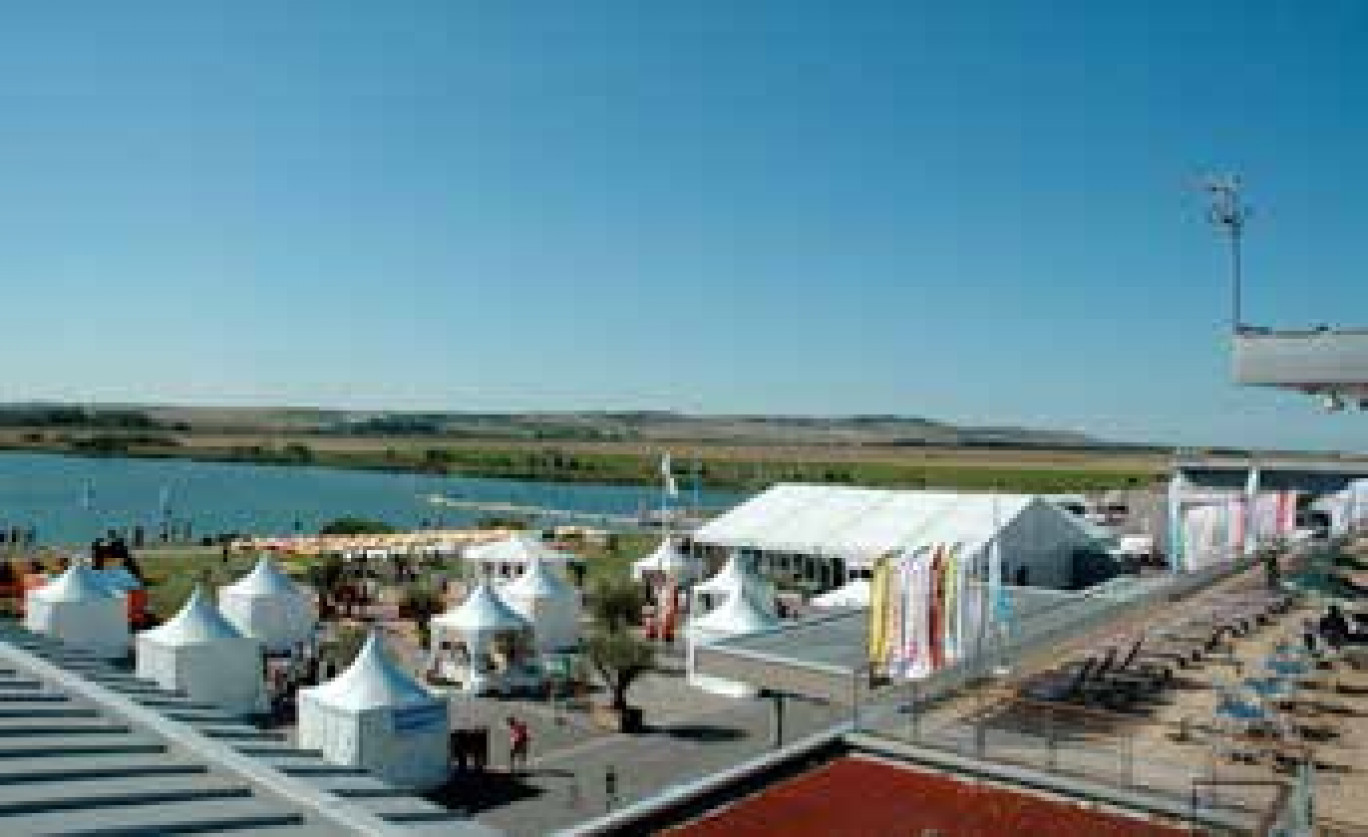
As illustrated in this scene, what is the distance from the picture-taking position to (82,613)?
2717 centimetres

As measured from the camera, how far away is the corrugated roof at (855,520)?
3653 cm

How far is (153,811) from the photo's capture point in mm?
7141

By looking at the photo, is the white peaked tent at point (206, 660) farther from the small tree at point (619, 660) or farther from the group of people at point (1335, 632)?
the group of people at point (1335, 632)

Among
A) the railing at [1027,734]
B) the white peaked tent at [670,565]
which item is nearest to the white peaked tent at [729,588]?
the white peaked tent at [670,565]

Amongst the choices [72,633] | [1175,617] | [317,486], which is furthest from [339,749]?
[317,486]

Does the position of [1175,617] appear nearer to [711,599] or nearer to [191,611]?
[711,599]

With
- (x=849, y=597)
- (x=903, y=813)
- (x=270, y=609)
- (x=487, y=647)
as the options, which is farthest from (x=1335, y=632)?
(x=270, y=609)

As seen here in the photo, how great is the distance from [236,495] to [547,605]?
7796cm

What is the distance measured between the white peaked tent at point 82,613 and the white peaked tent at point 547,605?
8.56 m

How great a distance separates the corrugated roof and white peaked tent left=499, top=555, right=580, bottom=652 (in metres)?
9.89

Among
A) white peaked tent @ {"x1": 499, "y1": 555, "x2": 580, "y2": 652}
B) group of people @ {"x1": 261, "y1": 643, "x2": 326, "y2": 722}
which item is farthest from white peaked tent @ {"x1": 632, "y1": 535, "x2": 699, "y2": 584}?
group of people @ {"x1": 261, "y1": 643, "x2": 326, "y2": 722}

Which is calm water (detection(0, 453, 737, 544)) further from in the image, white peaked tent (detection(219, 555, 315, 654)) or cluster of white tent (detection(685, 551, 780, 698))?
cluster of white tent (detection(685, 551, 780, 698))

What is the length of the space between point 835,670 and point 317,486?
10456 cm

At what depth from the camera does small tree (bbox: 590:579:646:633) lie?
31.3 metres
